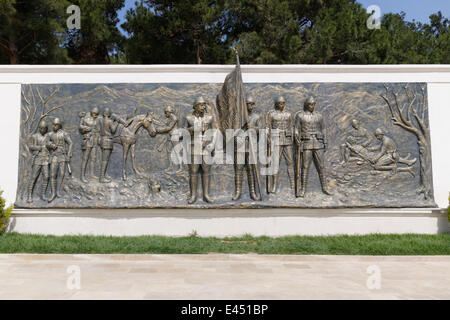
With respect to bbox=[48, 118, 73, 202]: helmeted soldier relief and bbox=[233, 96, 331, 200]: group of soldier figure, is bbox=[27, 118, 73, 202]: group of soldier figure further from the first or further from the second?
bbox=[233, 96, 331, 200]: group of soldier figure

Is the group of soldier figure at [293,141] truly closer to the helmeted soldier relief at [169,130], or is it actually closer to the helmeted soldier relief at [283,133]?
the helmeted soldier relief at [283,133]

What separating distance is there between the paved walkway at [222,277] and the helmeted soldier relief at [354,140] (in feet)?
7.75

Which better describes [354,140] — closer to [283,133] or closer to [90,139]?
[283,133]

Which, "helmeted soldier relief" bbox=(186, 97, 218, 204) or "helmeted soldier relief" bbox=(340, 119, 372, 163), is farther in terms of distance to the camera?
"helmeted soldier relief" bbox=(340, 119, 372, 163)

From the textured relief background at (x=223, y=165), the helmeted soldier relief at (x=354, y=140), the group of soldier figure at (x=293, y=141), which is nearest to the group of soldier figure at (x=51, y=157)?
the textured relief background at (x=223, y=165)

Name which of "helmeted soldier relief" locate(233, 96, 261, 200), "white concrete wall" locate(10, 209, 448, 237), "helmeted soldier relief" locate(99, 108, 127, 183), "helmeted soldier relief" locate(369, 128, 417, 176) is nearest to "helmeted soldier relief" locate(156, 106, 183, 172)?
"helmeted soldier relief" locate(99, 108, 127, 183)

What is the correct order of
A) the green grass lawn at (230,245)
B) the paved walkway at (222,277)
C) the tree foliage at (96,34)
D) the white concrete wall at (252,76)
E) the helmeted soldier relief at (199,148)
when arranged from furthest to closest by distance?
the tree foliage at (96,34), the white concrete wall at (252,76), the helmeted soldier relief at (199,148), the green grass lawn at (230,245), the paved walkway at (222,277)

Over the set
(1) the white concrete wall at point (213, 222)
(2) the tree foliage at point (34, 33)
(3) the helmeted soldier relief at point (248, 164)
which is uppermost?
(2) the tree foliage at point (34, 33)

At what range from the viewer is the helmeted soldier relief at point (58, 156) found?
8.21 m

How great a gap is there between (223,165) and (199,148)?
616mm

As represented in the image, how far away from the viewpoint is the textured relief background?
820cm

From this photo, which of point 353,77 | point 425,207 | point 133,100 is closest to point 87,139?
point 133,100

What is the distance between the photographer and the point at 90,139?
8.28 m

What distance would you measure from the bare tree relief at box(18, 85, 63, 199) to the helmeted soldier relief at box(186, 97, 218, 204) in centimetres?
291
